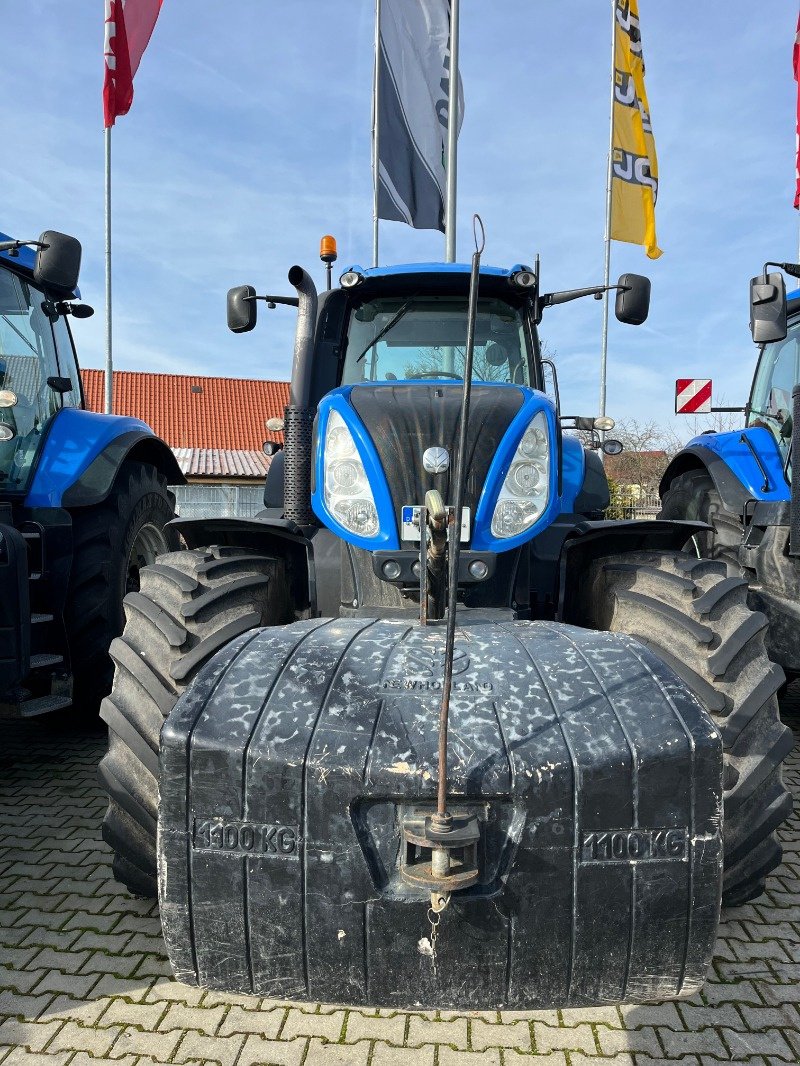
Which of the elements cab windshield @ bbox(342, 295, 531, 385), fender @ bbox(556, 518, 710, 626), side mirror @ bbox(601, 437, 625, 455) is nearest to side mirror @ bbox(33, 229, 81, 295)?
cab windshield @ bbox(342, 295, 531, 385)

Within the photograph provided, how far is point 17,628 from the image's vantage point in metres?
3.42

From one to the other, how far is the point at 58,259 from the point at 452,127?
7138mm

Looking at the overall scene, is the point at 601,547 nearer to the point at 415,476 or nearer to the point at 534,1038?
the point at 415,476

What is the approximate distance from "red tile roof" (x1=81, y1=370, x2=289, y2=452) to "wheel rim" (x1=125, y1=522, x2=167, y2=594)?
20.3m

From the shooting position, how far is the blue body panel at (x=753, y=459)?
4.53 m

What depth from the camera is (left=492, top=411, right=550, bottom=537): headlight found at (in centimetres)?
259

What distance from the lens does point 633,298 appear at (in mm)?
3486

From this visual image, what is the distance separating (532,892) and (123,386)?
28264 millimetres

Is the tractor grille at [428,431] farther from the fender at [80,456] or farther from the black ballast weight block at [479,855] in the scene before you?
the fender at [80,456]

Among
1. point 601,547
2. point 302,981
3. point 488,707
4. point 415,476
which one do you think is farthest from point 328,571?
point 302,981

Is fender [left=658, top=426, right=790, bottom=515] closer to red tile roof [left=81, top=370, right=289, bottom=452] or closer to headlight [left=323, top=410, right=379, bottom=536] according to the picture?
headlight [left=323, top=410, right=379, bottom=536]

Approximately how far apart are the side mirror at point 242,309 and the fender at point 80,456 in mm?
1205

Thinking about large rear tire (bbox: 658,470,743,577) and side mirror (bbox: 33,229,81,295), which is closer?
side mirror (bbox: 33,229,81,295)

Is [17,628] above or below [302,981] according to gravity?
above
